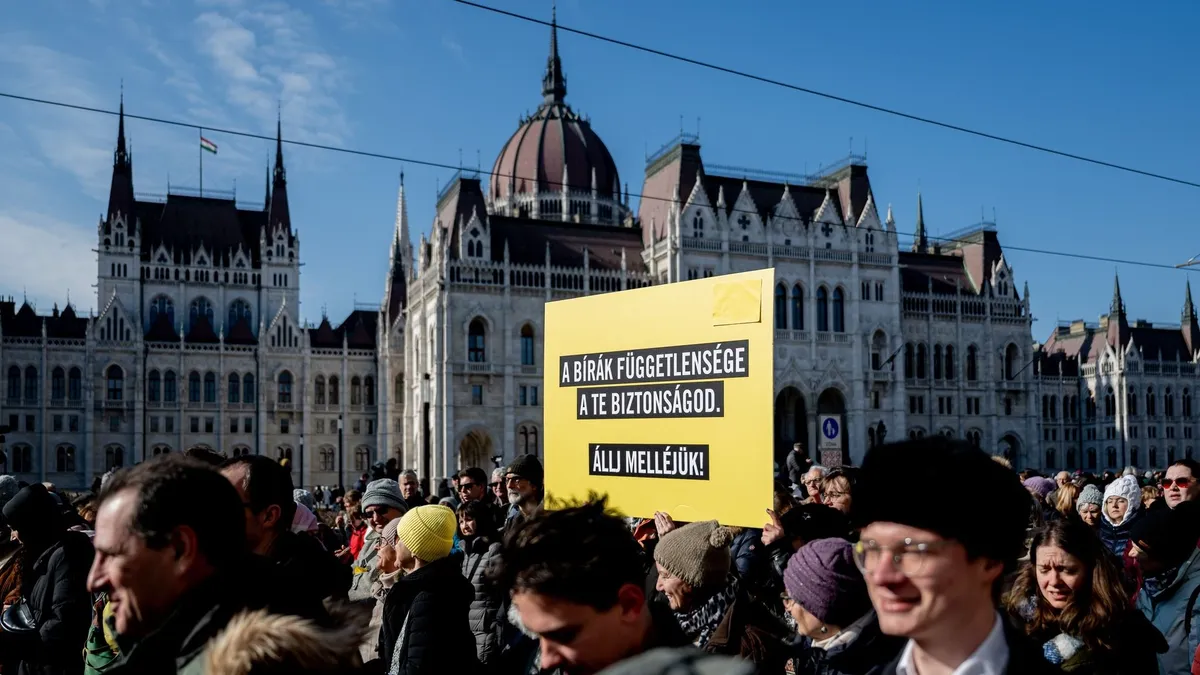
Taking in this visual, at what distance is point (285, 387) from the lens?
52688 millimetres

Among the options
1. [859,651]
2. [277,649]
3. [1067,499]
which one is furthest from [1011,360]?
[277,649]

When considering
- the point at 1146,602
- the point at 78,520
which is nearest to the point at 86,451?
the point at 78,520

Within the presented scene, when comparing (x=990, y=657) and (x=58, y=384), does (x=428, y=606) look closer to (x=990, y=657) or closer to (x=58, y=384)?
(x=990, y=657)

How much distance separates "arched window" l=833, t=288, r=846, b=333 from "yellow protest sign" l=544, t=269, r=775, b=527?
137ft

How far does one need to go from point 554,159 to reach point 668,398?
5016 centimetres

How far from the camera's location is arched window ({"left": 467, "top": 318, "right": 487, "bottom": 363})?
42.8 meters

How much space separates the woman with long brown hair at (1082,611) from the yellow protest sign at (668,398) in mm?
1942

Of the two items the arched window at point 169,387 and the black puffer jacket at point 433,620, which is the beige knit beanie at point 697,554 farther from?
the arched window at point 169,387

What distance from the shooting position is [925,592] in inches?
79.4

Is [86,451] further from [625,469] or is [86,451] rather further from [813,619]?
[813,619]

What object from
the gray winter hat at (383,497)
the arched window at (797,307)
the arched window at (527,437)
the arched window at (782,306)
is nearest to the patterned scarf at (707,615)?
the gray winter hat at (383,497)

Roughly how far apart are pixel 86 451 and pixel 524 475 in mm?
47912

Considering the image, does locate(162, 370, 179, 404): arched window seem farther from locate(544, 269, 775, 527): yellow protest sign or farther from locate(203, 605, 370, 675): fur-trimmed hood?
locate(203, 605, 370, 675): fur-trimmed hood

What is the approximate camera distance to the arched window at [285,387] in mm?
52469
